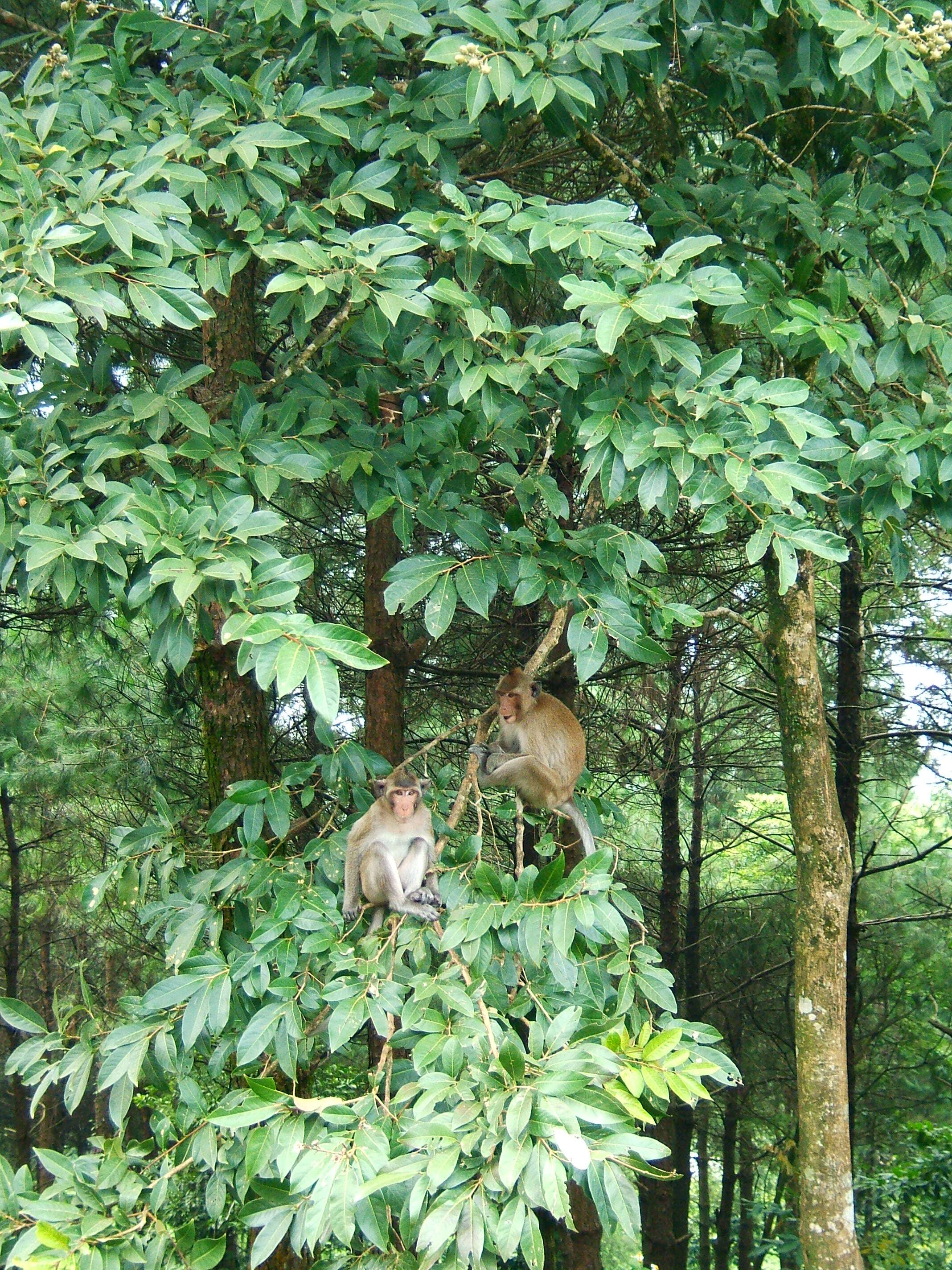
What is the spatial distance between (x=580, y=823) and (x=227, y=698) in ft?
6.31

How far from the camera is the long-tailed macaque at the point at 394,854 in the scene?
4461 mm

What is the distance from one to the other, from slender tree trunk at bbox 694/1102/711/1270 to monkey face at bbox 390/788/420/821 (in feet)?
26.9

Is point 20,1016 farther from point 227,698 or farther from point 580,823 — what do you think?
point 580,823

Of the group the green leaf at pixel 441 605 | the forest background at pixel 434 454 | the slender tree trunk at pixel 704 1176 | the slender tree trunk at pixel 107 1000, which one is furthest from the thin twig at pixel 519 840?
the slender tree trunk at pixel 704 1176

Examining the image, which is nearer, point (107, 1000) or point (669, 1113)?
point (669, 1113)

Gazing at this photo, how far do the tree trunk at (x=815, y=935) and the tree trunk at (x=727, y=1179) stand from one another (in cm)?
679

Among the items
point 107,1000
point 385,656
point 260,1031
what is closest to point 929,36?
point 260,1031

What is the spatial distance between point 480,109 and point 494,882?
2.36m

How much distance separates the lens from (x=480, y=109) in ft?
10.7

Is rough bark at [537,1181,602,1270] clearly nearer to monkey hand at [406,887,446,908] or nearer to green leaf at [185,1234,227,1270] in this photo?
monkey hand at [406,887,446,908]

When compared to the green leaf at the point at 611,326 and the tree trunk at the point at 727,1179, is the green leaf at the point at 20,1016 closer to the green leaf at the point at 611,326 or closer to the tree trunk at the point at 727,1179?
the green leaf at the point at 611,326

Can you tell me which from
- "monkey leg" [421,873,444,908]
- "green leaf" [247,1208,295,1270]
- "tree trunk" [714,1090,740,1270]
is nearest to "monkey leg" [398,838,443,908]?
"monkey leg" [421,873,444,908]

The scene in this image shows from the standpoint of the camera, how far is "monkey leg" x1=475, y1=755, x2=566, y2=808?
213 inches

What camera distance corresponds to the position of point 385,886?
14.6ft
